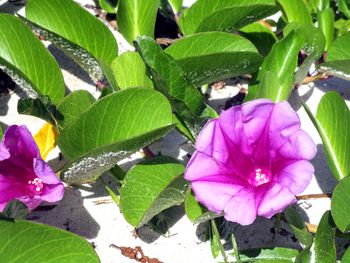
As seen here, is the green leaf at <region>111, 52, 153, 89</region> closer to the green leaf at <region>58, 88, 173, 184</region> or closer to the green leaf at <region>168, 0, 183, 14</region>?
the green leaf at <region>58, 88, 173, 184</region>

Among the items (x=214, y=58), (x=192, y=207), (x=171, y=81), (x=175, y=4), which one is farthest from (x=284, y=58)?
(x=175, y=4)

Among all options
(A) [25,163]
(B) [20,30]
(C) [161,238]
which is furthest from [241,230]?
(B) [20,30]

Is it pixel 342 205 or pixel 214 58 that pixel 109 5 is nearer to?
pixel 214 58

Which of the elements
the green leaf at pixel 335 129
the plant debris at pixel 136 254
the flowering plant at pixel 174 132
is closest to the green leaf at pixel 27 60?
the flowering plant at pixel 174 132

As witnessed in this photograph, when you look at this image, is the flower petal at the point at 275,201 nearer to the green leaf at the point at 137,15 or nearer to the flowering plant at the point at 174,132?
the flowering plant at the point at 174,132

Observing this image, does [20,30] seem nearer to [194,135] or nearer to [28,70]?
[28,70]

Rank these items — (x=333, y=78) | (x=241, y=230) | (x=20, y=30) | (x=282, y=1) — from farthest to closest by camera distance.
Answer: (x=333, y=78)
(x=282, y=1)
(x=241, y=230)
(x=20, y=30)
